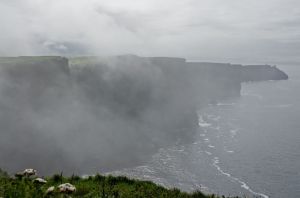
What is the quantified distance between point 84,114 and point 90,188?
366 ft

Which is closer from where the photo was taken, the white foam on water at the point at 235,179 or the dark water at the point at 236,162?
the white foam on water at the point at 235,179

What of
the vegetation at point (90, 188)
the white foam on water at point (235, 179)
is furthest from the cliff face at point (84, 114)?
the vegetation at point (90, 188)

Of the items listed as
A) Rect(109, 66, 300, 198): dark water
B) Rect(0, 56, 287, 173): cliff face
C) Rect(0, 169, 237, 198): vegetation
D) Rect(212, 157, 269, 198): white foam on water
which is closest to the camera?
Rect(0, 169, 237, 198): vegetation

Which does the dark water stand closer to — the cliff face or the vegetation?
the cliff face

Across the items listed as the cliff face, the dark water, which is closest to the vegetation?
the dark water

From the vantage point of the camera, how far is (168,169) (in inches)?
3634

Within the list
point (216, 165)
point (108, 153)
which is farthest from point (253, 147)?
point (108, 153)

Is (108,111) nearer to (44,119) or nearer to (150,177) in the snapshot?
(44,119)

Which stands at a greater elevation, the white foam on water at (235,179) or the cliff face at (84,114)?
the cliff face at (84,114)

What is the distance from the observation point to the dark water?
7981cm

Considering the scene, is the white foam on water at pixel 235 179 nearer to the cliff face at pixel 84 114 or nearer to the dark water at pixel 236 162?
the dark water at pixel 236 162

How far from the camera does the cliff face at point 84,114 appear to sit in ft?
318

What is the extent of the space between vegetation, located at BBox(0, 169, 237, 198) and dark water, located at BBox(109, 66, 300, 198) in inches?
2097

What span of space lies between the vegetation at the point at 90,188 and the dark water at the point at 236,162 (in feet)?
175
